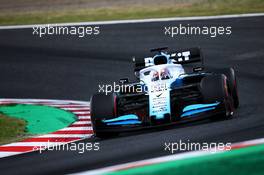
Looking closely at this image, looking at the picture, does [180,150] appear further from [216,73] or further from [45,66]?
[45,66]

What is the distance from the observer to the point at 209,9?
73.7ft

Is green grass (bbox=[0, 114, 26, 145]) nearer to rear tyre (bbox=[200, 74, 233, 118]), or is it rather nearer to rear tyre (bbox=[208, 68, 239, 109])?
rear tyre (bbox=[200, 74, 233, 118])

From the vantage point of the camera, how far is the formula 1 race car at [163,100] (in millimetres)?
11773

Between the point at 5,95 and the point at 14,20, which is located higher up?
the point at 14,20

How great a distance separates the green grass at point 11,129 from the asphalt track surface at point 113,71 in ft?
4.79

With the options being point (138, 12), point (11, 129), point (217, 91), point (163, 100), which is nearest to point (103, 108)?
point (163, 100)

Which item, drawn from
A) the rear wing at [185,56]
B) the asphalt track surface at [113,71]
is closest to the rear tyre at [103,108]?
the asphalt track surface at [113,71]

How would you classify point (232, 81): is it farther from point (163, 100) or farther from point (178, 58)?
point (163, 100)

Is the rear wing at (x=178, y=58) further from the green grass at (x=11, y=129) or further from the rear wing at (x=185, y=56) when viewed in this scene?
the green grass at (x=11, y=129)

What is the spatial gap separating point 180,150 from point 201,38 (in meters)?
9.64

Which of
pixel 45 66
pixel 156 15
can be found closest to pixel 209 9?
pixel 156 15

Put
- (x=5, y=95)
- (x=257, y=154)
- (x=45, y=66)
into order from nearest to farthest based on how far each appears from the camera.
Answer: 1. (x=257, y=154)
2. (x=5, y=95)
3. (x=45, y=66)

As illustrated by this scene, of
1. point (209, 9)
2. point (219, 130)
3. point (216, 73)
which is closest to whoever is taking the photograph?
point (219, 130)

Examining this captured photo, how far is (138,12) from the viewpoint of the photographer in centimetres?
2308
